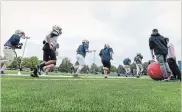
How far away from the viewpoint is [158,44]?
13.1 meters

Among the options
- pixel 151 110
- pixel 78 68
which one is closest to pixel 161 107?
pixel 151 110

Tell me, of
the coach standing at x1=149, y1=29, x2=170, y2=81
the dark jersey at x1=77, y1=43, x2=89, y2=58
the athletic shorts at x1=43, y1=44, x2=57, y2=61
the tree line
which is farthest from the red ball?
the tree line

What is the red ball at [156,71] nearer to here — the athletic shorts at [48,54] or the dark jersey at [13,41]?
the athletic shorts at [48,54]

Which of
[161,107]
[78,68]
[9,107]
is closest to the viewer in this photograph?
[9,107]

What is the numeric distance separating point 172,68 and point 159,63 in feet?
2.23

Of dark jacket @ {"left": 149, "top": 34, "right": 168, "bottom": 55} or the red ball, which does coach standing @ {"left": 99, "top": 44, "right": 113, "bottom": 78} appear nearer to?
the red ball

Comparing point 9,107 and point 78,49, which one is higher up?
point 78,49

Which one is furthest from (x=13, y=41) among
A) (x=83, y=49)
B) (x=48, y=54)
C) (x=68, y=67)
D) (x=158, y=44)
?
(x=68, y=67)

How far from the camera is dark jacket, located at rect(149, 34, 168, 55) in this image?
13023 millimetres

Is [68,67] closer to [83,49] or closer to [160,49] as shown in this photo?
[83,49]

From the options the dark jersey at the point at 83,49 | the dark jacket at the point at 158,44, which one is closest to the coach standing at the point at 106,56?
the dark jersey at the point at 83,49

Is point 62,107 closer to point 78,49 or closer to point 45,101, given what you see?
point 45,101

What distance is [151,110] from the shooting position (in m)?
3.96

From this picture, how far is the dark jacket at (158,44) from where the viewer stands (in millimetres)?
13023
